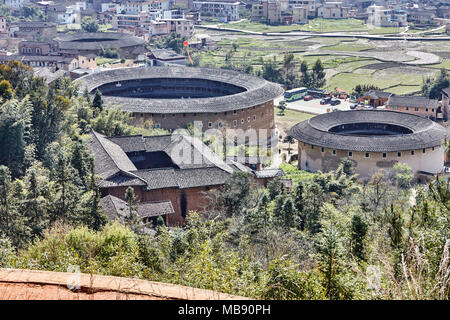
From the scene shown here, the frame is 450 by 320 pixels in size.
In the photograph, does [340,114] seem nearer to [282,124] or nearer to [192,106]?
[282,124]

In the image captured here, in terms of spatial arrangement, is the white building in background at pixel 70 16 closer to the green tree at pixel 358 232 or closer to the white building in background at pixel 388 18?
the white building in background at pixel 388 18

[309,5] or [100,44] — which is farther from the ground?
[309,5]

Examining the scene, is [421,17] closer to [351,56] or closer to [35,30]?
[351,56]

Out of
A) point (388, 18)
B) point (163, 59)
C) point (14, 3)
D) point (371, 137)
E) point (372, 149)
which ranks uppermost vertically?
point (14, 3)

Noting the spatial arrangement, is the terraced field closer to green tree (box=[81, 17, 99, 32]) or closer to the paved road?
the paved road

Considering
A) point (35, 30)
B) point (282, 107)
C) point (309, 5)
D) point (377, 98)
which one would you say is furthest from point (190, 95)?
point (309, 5)

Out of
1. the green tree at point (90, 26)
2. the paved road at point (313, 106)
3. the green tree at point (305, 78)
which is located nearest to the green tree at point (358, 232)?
the paved road at point (313, 106)

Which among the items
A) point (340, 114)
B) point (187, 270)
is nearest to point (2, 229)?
point (187, 270)
